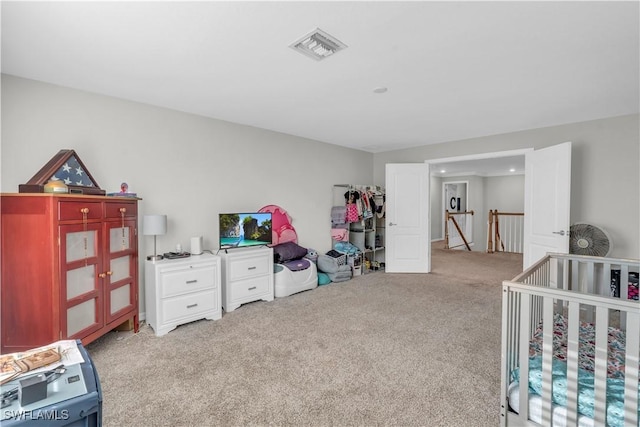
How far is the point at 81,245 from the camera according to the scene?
2.12 meters

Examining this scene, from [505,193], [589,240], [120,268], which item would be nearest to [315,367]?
[120,268]

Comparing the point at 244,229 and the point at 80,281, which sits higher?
the point at 244,229

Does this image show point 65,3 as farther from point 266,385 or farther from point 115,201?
point 266,385

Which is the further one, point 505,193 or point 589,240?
point 505,193

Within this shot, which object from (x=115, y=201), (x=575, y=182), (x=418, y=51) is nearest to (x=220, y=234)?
(x=115, y=201)

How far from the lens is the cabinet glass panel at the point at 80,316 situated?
2.02 metres

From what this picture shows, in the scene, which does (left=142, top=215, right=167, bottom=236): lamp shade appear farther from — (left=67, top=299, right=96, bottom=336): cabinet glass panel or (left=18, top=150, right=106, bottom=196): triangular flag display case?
(left=67, top=299, right=96, bottom=336): cabinet glass panel

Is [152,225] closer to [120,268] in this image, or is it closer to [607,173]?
[120,268]

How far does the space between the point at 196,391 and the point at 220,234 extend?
5.71 ft

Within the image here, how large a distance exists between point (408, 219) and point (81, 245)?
14.3 ft

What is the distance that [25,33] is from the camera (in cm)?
176

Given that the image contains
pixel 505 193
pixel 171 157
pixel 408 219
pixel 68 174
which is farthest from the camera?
pixel 505 193

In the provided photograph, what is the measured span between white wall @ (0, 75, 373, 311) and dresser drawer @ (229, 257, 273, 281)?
A: 503 millimetres

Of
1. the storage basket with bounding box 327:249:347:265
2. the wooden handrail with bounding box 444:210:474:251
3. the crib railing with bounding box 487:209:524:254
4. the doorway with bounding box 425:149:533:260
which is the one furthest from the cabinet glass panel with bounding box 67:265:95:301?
the doorway with bounding box 425:149:533:260
